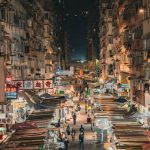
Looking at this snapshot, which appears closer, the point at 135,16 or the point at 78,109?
the point at 135,16

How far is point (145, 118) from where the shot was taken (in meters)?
46.5

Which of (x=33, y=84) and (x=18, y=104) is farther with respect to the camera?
(x=18, y=104)

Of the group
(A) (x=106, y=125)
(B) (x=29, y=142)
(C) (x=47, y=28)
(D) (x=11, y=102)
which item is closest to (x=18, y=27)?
(D) (x=11, y=102)

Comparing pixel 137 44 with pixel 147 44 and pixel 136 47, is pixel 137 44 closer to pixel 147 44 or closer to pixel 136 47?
pixel 136 47

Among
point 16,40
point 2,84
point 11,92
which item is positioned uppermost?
point 16,40

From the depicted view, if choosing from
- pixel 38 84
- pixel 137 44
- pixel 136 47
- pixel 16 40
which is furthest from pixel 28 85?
pixel 136 47

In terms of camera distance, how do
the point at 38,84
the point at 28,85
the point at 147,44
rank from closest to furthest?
the point at 28,85
the point at 38,84
the point at 147,44

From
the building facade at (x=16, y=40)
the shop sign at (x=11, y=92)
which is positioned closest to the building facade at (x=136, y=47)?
the building facade at (x=16, y=40)

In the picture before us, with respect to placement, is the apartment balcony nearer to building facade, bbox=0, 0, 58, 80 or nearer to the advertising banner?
building facade, bbox=0, 0, 58, 80

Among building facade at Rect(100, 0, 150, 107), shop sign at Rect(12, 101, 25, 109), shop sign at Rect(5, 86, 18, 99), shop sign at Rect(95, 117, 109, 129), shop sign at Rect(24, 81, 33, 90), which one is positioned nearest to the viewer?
shop sign at Rect(5, 86, 18, 99)

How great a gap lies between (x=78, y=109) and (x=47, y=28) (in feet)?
152

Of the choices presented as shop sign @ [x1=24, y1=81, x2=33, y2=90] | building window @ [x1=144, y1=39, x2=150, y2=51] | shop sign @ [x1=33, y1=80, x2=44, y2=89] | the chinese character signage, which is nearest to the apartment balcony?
building window @ [x1=144, y1=39, x2=150, y2=51]

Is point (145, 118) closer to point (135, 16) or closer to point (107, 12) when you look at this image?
point (135, 16)

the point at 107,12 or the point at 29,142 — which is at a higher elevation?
the point at 107,12
